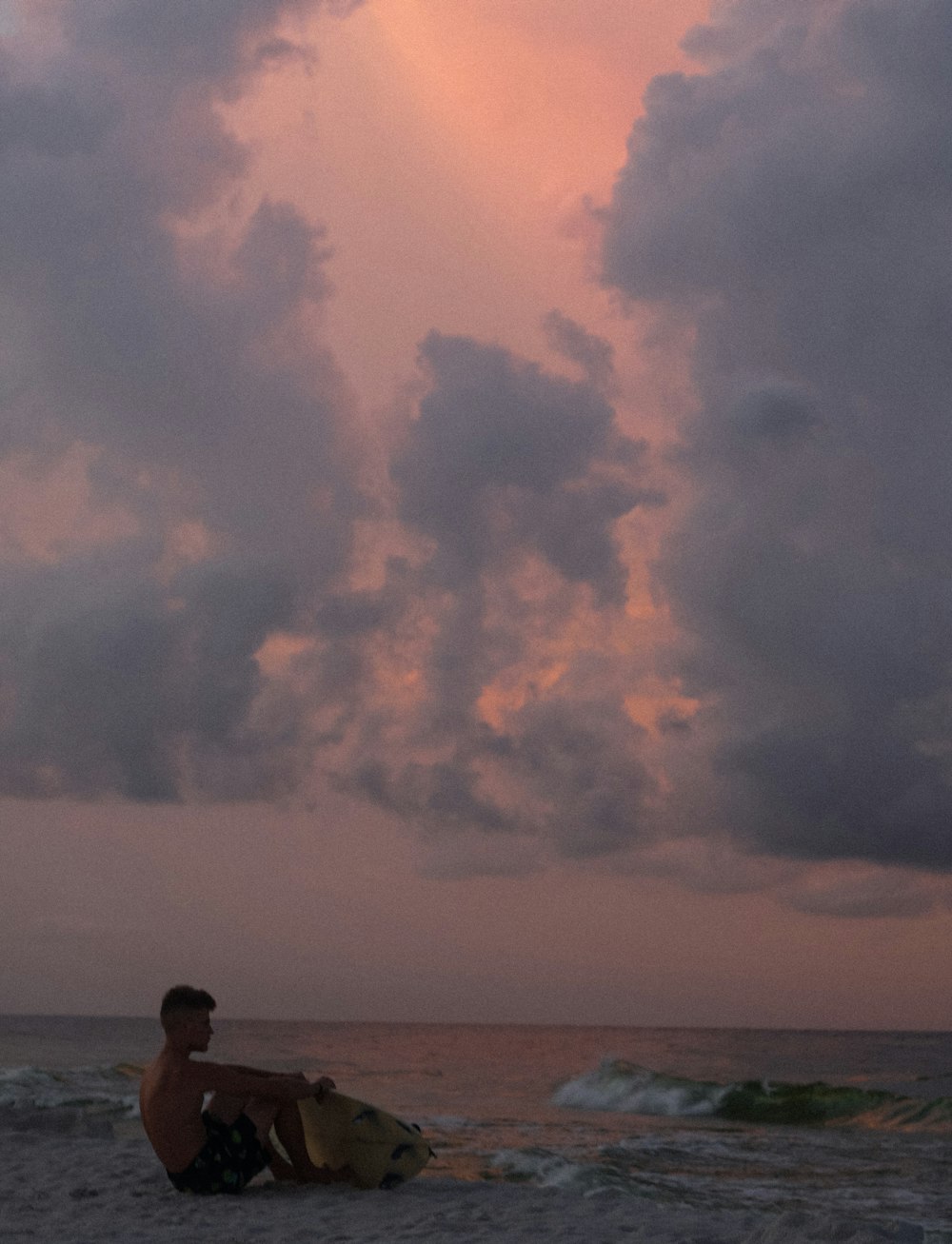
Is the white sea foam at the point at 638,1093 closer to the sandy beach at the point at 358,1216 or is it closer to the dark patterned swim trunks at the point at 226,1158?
the sandy beach at the point at 358,1216

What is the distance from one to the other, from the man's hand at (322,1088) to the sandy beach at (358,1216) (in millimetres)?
737

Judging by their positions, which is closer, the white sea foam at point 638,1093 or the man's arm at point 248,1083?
the man's arm at point 248,1083

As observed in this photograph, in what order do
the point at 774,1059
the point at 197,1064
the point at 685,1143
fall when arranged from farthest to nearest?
the point at 774,1059 → the point at 685,1143 → the point at 197,1064

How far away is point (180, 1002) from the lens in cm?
775

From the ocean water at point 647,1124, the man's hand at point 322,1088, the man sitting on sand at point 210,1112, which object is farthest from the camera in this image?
the ocean water at point 647,1124

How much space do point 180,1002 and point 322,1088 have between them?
1307 mm

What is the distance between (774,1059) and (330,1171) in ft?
183

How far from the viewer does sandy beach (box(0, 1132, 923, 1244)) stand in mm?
7539

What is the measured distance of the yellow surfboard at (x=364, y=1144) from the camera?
8656 millimetres

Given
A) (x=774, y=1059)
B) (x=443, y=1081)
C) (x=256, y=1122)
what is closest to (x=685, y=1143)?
(x=256, y=1122)

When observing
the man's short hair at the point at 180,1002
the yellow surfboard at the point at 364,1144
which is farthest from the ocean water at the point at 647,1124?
the man's short hair at the point at 180,1002

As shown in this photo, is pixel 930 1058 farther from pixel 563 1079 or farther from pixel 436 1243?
pixel 436 1243

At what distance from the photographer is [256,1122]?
8.32 metres

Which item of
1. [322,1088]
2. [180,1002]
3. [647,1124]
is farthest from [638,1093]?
[180,1002]
